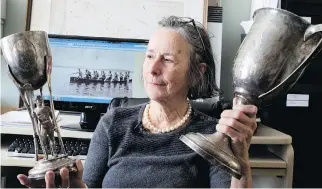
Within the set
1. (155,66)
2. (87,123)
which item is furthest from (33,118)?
(87,123)

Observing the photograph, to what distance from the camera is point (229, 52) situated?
2.18 meters

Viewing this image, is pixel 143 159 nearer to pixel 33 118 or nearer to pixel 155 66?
pixel 155 66

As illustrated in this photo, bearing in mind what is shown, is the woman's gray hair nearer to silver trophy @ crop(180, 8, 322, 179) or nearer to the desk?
silver trophy @ crop(180, 8, 322, 179)

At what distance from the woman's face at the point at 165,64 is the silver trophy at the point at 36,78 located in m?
0.29

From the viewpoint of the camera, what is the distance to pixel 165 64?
3.37ft

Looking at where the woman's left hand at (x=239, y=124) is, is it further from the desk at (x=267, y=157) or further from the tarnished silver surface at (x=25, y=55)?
the desk at (x=267, y=157)

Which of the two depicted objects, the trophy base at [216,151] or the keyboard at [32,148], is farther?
the keyboard at [32,148]

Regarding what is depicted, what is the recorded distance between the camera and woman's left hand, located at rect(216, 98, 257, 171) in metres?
0.72

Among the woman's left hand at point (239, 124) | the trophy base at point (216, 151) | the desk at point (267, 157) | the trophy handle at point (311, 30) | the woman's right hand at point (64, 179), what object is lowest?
the desk at point (267, 157)

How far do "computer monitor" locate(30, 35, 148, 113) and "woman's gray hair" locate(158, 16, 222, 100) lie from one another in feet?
2.28

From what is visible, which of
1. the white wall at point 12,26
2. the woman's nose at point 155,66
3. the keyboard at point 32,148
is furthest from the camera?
the white wall at point 12,26

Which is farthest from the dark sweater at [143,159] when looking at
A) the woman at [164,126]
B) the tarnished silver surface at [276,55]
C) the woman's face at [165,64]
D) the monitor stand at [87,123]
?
the monitor stand at [87,123]

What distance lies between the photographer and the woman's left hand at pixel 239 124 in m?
0.72

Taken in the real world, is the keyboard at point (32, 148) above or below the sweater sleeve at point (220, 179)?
below
